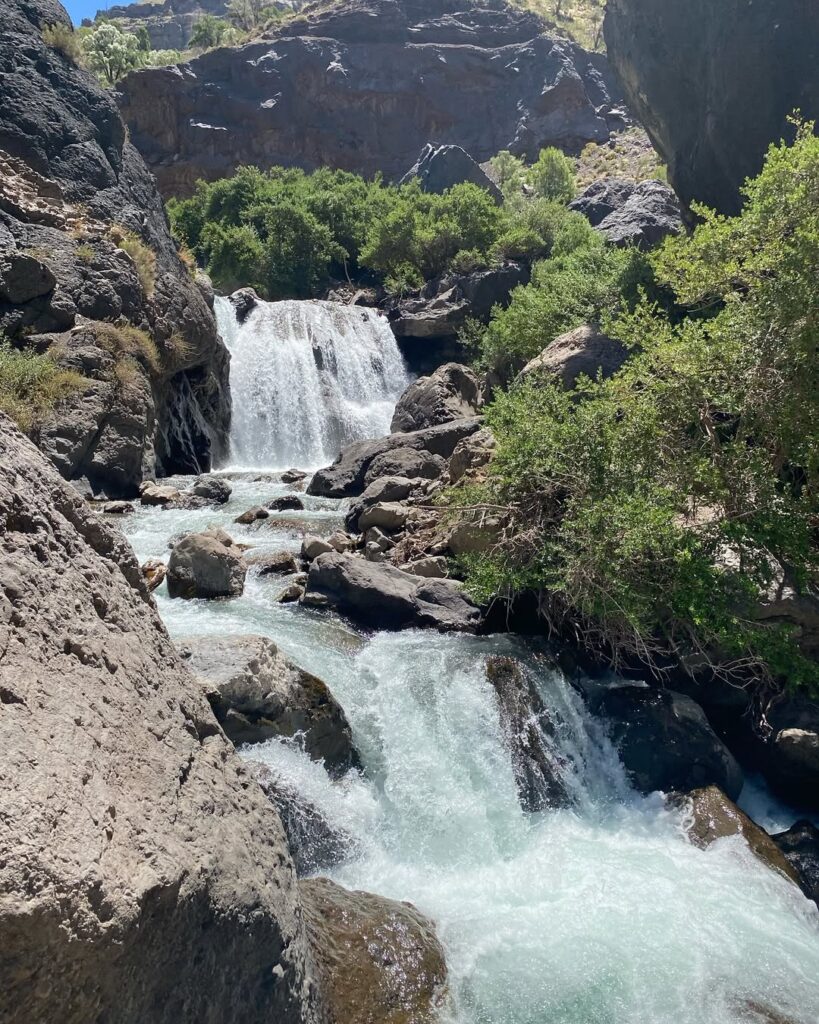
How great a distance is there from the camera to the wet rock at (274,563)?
11.0 metres

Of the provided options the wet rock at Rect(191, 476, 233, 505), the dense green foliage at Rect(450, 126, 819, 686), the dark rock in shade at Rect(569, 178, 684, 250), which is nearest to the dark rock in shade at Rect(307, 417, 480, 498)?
the wet rock at Rect(191, 476, 233, 505)

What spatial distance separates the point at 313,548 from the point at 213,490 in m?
4.88

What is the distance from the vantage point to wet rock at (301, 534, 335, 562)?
11391 mm

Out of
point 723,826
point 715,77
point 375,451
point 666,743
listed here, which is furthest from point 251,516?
point 715,77

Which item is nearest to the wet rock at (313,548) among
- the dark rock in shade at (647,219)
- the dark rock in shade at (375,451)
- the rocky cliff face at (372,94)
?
the dark rock in shade at (375,451)

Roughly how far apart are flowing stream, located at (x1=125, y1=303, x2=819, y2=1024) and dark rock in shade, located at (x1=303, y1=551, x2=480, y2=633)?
12.7 inches

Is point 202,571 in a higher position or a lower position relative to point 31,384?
lower

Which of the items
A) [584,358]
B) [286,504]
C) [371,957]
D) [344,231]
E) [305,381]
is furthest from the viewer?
[344,231]

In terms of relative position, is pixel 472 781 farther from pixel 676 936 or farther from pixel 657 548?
pixel 657 548

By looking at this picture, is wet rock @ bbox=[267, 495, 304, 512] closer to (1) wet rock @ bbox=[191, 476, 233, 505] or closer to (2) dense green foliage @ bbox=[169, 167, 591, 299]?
(1) wet rock @ bbox=[191, 476, 233, 505]

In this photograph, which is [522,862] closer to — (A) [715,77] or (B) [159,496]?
(B) [159,496]

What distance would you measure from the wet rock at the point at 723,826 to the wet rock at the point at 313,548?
6.17 metres

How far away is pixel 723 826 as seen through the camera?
22.9ft

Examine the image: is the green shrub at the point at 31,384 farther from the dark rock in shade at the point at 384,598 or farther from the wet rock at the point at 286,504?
the dark rock in shade at the point at 384,598
